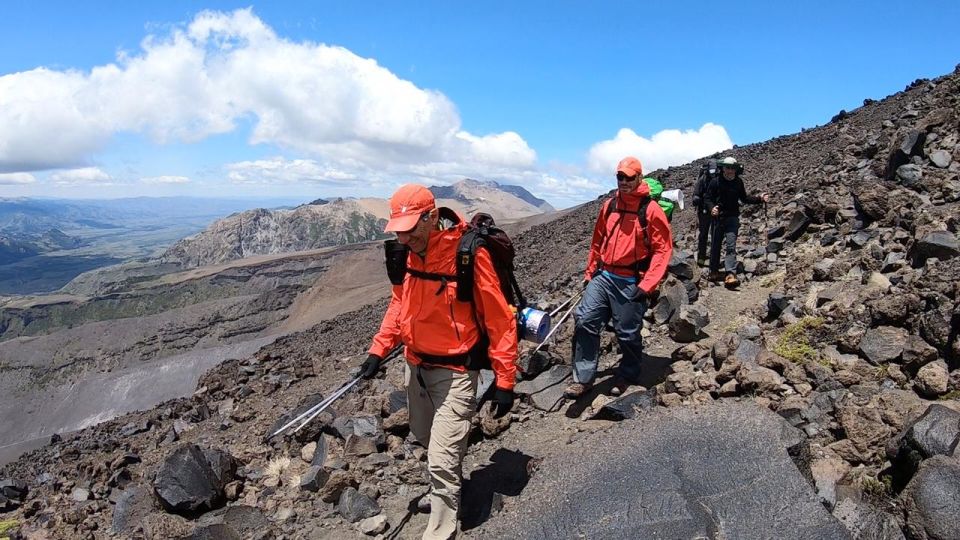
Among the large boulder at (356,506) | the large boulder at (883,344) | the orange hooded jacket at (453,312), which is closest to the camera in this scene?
the orange hooded jacket at (453,312)

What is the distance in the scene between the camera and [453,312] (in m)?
4.33

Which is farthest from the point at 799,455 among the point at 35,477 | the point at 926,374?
the point at 35,477

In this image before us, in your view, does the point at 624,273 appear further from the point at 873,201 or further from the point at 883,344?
the point at 873,201

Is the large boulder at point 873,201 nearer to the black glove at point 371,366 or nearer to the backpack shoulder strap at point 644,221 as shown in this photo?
the backpack shoulder strap at point 644,221

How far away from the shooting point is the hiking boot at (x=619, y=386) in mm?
6414

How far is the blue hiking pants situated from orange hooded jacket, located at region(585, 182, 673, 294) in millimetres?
171

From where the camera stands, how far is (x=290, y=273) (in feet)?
270

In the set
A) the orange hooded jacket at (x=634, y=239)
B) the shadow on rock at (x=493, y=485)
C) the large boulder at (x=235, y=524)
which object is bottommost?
the large boulder at (x=235, y=524)

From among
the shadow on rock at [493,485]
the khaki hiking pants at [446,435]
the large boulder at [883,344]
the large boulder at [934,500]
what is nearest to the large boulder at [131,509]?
the shadow on rock at [493,485]

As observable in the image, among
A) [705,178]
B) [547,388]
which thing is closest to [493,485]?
[547,388]

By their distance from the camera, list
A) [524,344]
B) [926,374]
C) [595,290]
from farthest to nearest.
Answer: [524,344]
[595,290]
[926,374]

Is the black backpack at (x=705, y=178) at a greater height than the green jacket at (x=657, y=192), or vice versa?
the black backpack at (x=705, y=178)

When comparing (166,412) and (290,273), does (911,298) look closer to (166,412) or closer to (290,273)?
(166,412)

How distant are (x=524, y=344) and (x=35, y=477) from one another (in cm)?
1075
